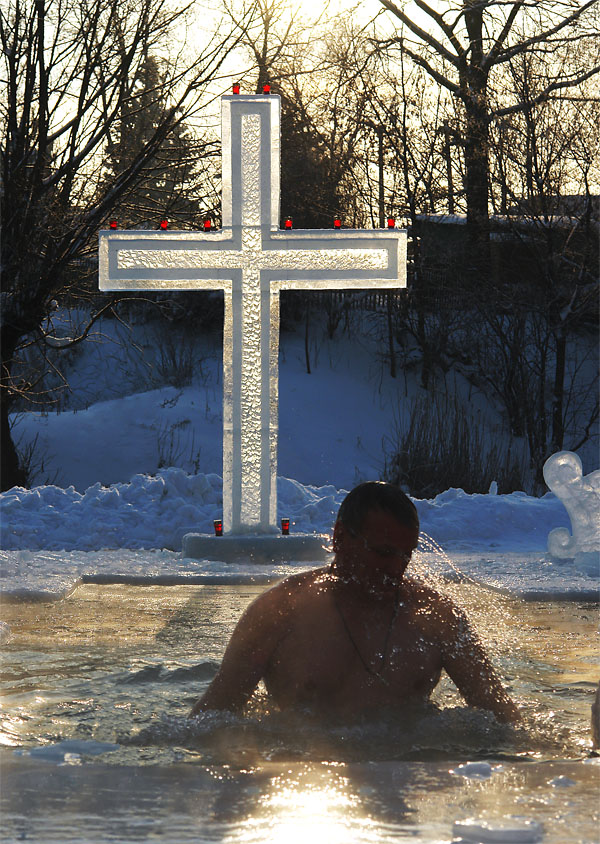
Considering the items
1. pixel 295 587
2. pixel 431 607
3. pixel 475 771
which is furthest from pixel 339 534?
pixel 475 771

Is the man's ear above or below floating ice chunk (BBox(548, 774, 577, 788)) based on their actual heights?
above

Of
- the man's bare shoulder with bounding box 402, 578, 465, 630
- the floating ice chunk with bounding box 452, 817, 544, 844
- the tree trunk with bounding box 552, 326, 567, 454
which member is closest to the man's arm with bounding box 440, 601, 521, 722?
the man's bare shoulder with bounding box 402, 578, 465, 630

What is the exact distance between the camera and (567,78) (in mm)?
16250

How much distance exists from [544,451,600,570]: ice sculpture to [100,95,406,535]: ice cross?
1.62 m

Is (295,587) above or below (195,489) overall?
above

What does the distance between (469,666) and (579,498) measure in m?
4.15

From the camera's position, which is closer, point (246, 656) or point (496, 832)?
point (496, 832)

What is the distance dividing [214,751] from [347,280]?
499 cm

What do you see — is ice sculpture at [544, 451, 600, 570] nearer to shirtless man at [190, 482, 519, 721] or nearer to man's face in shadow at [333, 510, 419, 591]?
shirtless man at [190, 482, 519, 721]

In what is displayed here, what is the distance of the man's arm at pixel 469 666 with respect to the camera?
3191 mm

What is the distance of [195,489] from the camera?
9.40 m

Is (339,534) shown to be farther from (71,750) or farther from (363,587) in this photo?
(71,750)

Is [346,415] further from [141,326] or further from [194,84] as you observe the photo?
[194,84]

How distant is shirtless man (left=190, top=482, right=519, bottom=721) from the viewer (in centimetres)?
303
